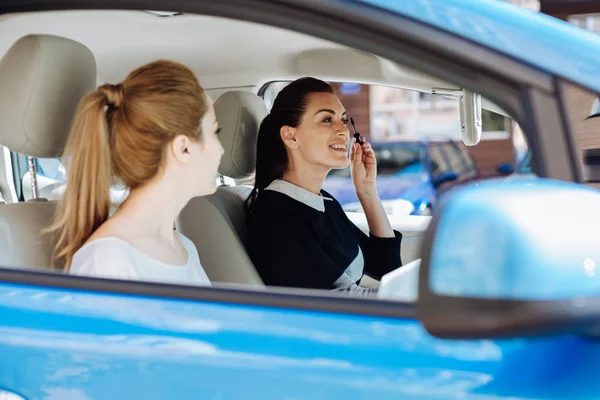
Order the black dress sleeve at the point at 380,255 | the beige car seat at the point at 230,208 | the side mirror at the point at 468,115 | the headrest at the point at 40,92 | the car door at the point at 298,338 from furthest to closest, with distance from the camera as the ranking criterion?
the black dress sleeve at the point at 380,255
the side mirror at the point at 468,115
the beige car seat at the point at 230,208
the headrest at the point at 40,92
the car door at the point at 298,338

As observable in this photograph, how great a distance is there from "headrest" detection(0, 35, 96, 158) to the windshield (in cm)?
789

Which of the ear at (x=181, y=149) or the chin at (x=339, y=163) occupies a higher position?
the ear at (x=181, y=149)

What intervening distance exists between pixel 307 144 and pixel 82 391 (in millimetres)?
1650

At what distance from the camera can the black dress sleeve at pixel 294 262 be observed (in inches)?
92.6

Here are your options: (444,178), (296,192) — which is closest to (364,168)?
(296,192)

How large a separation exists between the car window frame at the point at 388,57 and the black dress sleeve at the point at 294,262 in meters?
1.07

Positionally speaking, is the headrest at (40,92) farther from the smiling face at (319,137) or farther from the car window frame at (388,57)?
the smiling face at (319,137)

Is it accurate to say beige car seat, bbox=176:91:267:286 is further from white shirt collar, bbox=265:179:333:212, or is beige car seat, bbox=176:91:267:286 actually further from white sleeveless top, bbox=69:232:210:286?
white sleeveless top, bbox=69:232:210:286

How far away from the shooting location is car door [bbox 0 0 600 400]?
3.57 feet

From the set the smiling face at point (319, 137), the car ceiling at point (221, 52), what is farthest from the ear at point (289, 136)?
the car ceiling at point (221, 52)

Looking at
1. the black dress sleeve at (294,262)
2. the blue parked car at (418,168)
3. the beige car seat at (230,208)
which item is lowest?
the blue parked car at (418,168)

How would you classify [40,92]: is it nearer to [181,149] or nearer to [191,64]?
[181,149]

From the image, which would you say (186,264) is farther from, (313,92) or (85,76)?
(313,92)

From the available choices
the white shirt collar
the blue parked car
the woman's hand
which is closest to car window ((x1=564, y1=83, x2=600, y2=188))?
the white shirt collar
